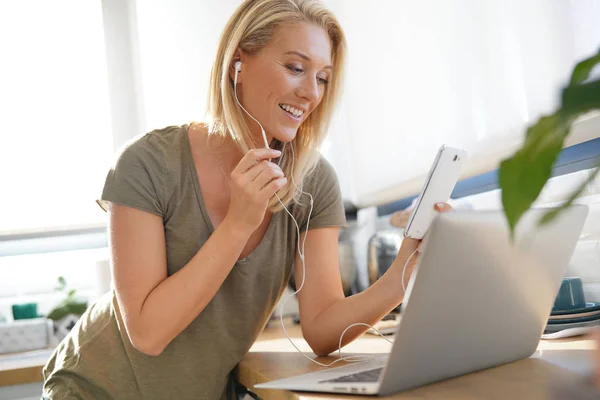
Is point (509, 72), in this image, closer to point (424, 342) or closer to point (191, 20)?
point (424, 342)

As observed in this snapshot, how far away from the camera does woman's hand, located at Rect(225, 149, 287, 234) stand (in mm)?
1206

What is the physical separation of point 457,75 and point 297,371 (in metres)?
1.08

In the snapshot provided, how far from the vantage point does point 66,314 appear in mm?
2686

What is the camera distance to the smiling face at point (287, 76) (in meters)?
1.41

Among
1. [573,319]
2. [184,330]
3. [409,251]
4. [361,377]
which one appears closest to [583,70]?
[361,377]

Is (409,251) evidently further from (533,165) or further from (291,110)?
(533,165)

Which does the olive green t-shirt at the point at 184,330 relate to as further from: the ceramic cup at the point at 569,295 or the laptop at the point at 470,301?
the ceramic cup at the point at 569,295

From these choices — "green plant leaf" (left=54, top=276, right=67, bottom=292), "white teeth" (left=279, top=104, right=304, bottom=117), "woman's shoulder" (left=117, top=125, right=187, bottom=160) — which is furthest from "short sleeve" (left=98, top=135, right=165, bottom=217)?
"green plant leaf" (left=54, top=276, right=67, bottom=292)

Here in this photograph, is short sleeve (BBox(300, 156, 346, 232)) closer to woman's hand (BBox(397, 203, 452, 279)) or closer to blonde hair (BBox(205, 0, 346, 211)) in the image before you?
blonde hair (BBox(205, 0, 346, 211))

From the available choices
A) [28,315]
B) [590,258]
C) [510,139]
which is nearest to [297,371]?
[590,258]

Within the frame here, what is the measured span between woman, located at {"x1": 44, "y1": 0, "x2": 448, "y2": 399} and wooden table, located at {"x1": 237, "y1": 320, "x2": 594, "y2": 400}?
0.23 ft

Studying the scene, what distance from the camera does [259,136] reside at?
4.95 ft

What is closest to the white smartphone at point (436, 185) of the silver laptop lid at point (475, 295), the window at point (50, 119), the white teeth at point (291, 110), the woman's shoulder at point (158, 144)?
the silver laptop lid at point (475, 295)

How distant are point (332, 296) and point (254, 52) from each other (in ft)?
1.79
